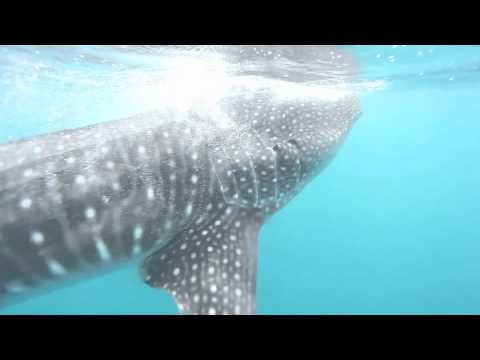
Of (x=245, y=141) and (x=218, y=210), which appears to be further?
(x=245, y=141)

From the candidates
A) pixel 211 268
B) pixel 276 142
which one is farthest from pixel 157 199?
pixel 276 142

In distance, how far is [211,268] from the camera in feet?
10.4

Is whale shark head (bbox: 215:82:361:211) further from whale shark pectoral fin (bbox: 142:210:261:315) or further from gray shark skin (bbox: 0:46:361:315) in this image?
whale shark pectoral fin (bbox: 142:210:261:315)

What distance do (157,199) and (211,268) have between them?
893 mm

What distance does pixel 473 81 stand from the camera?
16.3 m

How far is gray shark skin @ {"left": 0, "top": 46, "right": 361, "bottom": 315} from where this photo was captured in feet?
9.73

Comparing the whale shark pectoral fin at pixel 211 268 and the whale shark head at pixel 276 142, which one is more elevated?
the whale shark head at pixel 276 142

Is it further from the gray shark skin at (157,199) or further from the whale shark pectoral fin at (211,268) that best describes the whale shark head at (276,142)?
the whale shark pectoral fin at (211,268)

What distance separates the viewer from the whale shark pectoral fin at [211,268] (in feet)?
9.66

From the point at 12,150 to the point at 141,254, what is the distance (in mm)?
1627

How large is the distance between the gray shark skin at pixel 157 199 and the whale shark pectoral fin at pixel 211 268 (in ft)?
0.03

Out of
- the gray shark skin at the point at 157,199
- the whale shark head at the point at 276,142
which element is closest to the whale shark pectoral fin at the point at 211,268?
the gray shark skin at the point at 157,199
